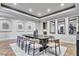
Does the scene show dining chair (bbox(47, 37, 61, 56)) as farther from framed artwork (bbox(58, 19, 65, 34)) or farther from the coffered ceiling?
the coffered ceiling

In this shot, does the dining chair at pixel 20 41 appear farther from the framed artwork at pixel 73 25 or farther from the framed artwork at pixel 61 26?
the framed artwork at pixel 73 25

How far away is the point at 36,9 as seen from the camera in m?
2.22

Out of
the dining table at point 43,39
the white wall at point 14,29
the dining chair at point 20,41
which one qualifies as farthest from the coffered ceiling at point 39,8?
the dining chair at point 20,41

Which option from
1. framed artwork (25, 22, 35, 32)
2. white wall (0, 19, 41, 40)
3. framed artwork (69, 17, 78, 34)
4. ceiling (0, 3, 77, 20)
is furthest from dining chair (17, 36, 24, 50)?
framed artwork (69, 17, 78, 34)

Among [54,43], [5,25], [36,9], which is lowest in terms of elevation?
[54,43]

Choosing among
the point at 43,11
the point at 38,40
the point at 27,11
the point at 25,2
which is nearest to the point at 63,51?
the point at 38,40

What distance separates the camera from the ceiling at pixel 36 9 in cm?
206

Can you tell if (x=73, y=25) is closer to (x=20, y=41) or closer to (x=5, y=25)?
(x=20, y=41)

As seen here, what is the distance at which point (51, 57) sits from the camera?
6.85 feet

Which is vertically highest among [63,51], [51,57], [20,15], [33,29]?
[20,15]

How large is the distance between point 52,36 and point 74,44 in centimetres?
57

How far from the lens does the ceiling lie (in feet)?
6.77

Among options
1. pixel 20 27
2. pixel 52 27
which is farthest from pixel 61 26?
pixel 20 27

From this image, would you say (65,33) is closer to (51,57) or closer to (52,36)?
(52,36)
